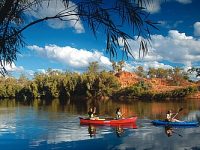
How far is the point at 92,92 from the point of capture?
95.4m

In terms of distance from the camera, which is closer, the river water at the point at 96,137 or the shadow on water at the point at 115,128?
the river water at the point at 96,137

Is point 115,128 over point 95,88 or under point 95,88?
under

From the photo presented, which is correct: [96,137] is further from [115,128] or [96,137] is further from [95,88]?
[95,88]

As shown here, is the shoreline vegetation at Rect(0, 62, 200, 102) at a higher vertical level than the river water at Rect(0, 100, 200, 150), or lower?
higher

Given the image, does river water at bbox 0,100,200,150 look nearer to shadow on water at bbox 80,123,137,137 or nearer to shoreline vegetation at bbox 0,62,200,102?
shadow on water at bbox 80,123,137,137

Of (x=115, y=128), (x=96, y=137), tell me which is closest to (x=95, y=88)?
(x=115, y=128)

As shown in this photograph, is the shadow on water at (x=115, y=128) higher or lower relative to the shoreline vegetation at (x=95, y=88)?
lower

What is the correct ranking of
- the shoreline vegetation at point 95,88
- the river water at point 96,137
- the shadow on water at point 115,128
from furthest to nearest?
the shoreline vegetation at point 95,88, the shadow on water at point 115,128, the river water at point 96,137

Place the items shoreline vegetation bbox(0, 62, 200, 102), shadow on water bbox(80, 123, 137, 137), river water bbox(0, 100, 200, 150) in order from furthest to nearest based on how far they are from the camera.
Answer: shoreline vegetation bbox(0, 62, 200, 102)
shadow on water bbox(80, 123, 137, 137)
river water bbox(0, 100, 200, 150)

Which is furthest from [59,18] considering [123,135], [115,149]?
[123,135]

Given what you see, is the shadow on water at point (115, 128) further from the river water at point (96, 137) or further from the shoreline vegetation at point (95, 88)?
the shoreline vegetation at point (95, 88)

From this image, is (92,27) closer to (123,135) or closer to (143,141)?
(143,141)

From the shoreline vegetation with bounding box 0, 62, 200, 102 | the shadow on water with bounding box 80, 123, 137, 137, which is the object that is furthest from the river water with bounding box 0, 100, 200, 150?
the shoreline vegetation with bounding box 0, 62, 200, 102

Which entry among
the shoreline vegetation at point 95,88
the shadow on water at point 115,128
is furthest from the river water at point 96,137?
the shoreline vegetation at point 95,88
